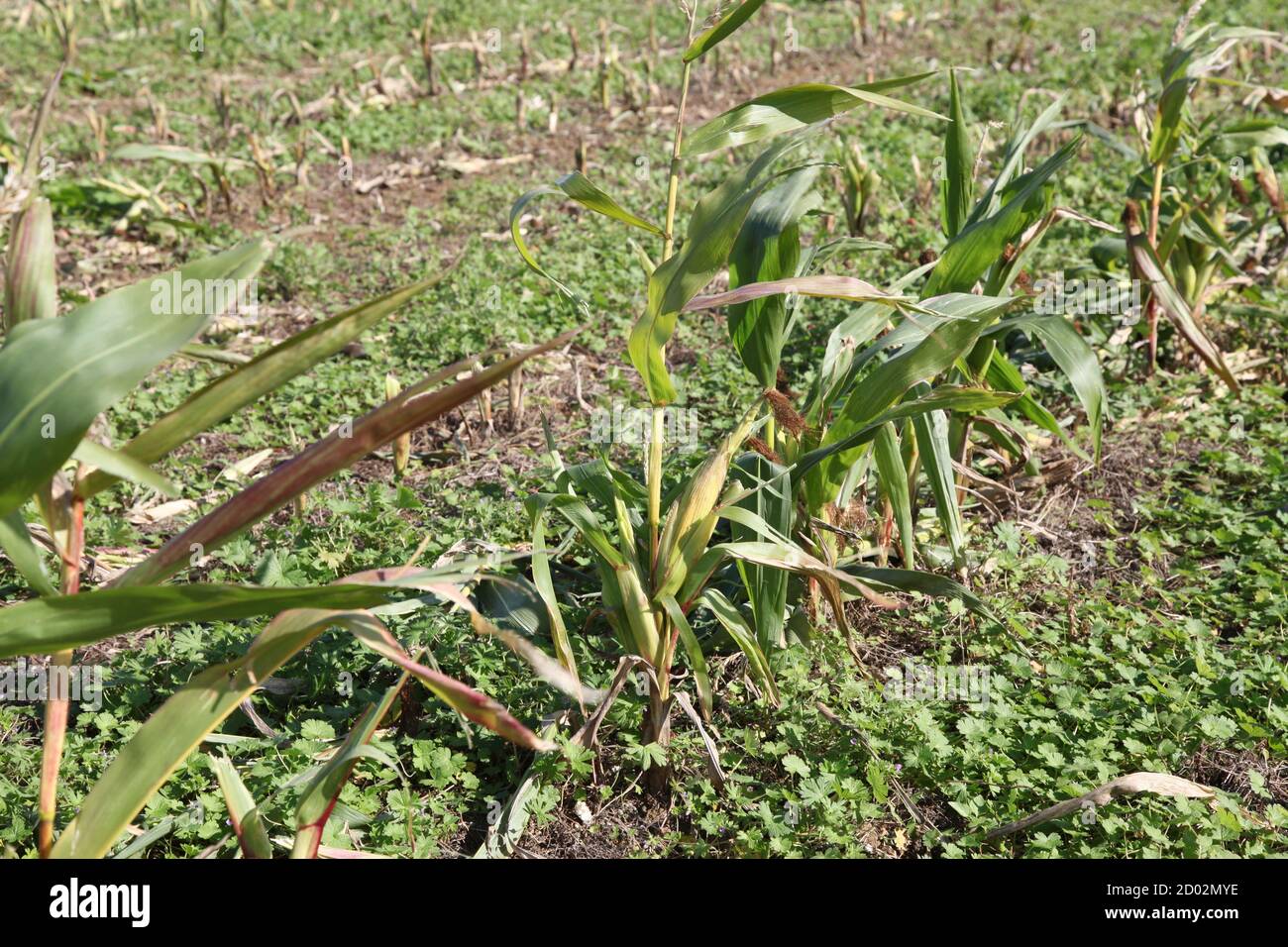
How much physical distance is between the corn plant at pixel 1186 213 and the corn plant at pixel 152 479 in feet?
10.3

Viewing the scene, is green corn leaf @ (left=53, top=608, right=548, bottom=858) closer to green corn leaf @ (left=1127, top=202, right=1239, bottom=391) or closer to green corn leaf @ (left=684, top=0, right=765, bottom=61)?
green corn leaf @ (left=684, top=0, right=765, bottom=61)

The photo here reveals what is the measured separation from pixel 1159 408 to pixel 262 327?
4.11 m

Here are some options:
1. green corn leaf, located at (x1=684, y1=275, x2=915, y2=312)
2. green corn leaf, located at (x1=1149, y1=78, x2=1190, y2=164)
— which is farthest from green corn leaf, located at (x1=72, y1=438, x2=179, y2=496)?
green corn leaf, located at (x1=1149, y1=78, x2=1190, y2=164)

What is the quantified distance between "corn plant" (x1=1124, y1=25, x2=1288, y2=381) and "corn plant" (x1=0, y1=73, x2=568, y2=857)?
3136mm

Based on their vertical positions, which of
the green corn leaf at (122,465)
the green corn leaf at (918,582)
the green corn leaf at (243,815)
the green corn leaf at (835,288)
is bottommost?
the green corn leaf at (243,815)

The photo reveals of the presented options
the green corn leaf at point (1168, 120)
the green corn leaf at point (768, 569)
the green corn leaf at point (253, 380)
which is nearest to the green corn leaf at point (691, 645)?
the green corn leaf at point (768, 569)

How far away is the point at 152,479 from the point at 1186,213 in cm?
411

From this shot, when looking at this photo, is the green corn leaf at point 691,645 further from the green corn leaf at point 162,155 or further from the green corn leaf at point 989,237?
the green corn leaf at point 162,155

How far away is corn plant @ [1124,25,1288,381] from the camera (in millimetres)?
4133

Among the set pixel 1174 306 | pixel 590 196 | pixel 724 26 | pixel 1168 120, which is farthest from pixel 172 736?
pixel 1168 120

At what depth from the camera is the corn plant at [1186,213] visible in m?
4.13

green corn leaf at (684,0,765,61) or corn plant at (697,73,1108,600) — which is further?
corn plant at (697,73,1108,600)

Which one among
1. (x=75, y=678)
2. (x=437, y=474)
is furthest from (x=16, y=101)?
(x=75, y=678)
